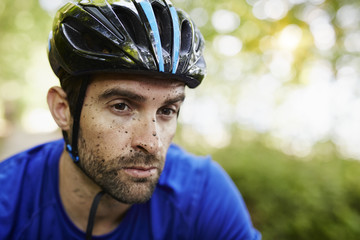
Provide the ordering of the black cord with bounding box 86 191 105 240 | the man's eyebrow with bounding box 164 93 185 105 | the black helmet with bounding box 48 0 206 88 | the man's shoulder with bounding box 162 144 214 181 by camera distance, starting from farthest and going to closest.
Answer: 1. the man's shoulder with bounding box 162 144 214 181
2. the black cord with bounding box 86 191 105 240
3. the man's eyebrow with bounding box 164 93 185 105
4. the black helmet with bounding box 48 0 206 88

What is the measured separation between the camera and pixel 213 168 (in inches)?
98.6

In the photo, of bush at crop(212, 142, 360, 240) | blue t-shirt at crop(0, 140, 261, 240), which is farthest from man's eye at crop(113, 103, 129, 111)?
bush at crop(212, 142, 360, 240)

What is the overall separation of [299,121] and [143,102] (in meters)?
6.30

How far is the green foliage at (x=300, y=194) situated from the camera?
170 inches

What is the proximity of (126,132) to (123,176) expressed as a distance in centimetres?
28

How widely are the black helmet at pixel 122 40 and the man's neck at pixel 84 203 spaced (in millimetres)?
812

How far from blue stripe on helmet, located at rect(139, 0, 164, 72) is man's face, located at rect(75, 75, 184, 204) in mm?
140

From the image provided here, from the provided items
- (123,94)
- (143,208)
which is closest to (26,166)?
(143,208)

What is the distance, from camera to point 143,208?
2287 mm

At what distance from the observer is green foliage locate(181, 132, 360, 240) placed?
4328 mm

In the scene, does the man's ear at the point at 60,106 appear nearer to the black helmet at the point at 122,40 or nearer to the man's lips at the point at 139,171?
the black helmet at the point at 122,40

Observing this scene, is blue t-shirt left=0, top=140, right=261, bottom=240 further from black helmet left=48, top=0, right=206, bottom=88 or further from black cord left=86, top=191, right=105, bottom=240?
black helmet left=48, top=0, right=206, bottom=88

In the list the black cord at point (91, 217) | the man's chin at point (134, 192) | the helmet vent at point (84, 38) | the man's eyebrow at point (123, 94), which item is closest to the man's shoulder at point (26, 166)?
the black cord at point (91, 217)

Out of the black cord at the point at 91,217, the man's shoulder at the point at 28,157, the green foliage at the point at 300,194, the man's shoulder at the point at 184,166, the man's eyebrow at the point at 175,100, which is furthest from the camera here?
the green foliage at the point at 300,194
